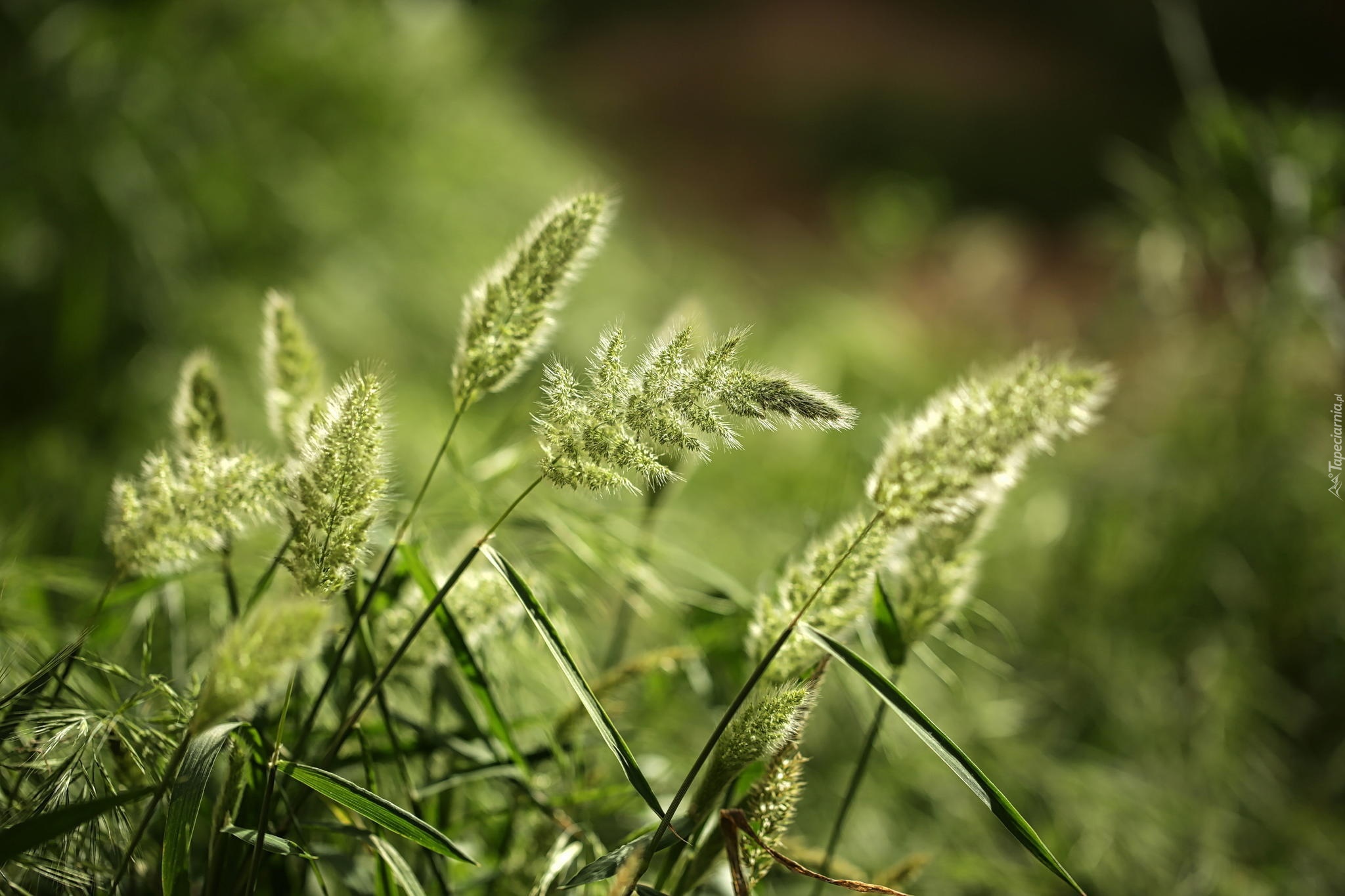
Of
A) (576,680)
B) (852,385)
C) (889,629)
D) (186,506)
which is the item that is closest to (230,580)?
(186,506)

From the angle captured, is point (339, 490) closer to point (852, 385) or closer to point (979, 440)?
point (979, 440)

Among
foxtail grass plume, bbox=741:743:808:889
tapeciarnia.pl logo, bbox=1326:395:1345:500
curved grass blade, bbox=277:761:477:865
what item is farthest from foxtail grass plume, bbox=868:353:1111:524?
tapeciarnia.pl logo, bbox=1326:395:1345:500

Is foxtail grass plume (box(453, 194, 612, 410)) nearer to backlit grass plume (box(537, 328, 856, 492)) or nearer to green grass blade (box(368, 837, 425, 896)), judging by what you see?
backlit grass plume (box(537, 328, 856, 492))

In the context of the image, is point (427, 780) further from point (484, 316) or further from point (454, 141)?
point (454, 141)

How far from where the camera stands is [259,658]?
280 millimetres

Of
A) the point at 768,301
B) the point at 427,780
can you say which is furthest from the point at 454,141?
the point at 427,780

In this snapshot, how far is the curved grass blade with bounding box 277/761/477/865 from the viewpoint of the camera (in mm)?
339

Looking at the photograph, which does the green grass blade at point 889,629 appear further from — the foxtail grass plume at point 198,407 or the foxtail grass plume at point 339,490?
the foxtail grass plume at point 198,407

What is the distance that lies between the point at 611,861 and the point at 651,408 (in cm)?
19

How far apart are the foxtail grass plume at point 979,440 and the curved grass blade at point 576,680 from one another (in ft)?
0.45

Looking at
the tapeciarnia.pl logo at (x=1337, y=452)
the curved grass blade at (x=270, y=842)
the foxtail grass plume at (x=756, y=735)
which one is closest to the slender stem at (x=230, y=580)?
the curved grass blade at (x=270, y=842)

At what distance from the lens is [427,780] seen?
1.58ft

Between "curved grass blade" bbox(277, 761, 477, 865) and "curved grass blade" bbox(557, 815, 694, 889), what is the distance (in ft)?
0.15

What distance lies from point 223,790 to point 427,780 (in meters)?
0.14
